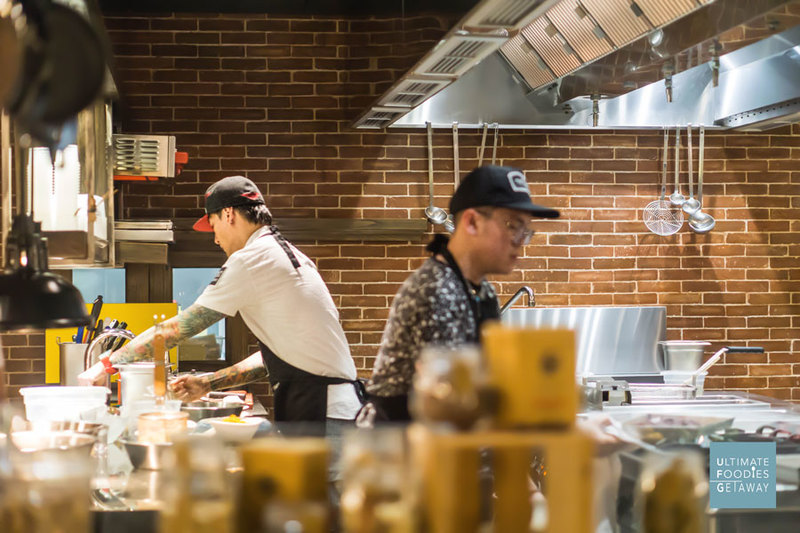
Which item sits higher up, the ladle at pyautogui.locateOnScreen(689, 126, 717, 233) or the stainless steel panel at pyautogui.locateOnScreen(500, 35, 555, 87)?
the stainless steel panel at pyautogui.locateOnScreen(500, 35, 555, 87)

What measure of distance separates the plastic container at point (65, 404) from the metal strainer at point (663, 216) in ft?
11.2

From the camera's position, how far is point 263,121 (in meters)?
5.14

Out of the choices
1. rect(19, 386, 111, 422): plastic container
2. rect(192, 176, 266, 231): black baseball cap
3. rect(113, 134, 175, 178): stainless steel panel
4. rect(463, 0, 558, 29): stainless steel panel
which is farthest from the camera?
rect(113, 134, 175, 178): stainless steel panel

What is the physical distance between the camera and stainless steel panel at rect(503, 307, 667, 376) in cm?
525

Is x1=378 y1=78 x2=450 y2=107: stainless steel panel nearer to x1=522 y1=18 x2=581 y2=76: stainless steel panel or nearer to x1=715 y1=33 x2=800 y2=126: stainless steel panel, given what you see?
x1=522 y1=18 x2=581 y2=76: stainless steel panel

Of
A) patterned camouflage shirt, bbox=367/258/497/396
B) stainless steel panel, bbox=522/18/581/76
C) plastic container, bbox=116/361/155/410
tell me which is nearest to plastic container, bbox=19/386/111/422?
plastic container, bbox=116/361/155/410

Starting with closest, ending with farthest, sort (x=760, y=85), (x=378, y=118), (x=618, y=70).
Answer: (x=618, y=70), (x=760, y=85), (x=378, y=118)

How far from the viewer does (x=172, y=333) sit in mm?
3434

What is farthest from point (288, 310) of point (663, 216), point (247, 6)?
point (663, 216)

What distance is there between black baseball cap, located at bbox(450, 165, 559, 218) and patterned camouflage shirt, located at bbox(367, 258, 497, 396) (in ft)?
0.61

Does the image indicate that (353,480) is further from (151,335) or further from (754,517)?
(151,335)

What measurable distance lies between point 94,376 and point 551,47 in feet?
8.04

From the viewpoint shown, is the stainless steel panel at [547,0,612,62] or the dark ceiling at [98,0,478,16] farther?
the dark ceiling at [98,0,478,16]

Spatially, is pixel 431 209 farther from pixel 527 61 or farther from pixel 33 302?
pixel 33 302
